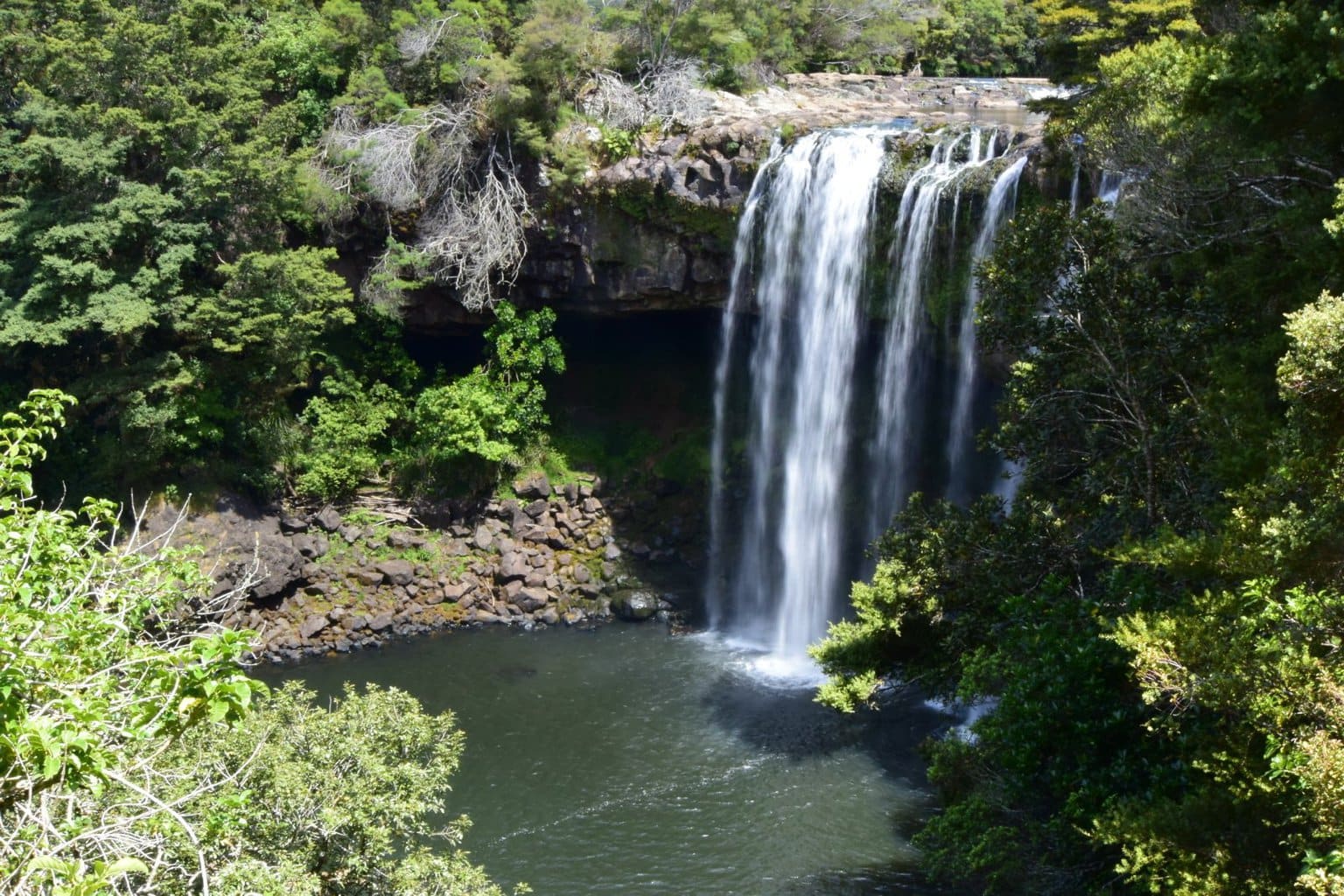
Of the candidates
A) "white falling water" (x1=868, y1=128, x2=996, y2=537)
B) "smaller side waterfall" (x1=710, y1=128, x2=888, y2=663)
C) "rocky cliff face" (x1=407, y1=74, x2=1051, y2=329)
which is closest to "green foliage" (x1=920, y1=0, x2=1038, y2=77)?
"rocky cliff face" (x1=407, y1=74, x2=1051, y2=329)

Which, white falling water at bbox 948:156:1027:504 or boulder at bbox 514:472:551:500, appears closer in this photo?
white falling water at bbox 948:156:1027:504

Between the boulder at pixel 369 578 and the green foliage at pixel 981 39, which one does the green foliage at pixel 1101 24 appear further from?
the boulder at pixel 369 578

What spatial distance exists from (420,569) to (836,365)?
1098 centimetres

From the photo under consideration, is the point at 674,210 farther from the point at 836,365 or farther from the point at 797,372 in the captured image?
the point at 836,365

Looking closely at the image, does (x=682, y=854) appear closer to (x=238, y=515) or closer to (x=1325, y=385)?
(x=1325, y=385)

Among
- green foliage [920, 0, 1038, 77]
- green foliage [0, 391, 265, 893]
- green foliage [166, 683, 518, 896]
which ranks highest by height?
green foliage [920, 0, 1038, 77]

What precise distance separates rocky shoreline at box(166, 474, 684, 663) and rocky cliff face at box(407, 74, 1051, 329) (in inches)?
204

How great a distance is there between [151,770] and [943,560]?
384 inches

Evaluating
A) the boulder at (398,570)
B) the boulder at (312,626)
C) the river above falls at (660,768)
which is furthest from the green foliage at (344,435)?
the river above falls at (660,768)

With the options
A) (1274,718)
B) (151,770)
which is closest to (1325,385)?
(1274,718)

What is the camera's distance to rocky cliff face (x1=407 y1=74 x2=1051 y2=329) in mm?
26188

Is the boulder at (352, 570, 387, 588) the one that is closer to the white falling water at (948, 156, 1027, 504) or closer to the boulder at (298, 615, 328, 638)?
the boulder at (298, 615, 328, 638)

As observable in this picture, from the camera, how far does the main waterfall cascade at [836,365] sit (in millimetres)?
23344

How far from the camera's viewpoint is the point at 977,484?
24234 millimetres
